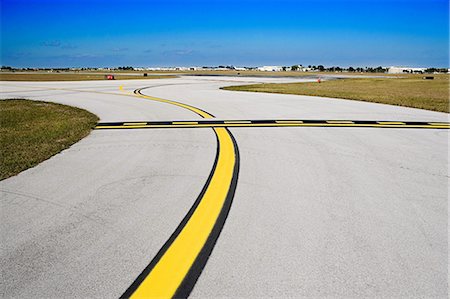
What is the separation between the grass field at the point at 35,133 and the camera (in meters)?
4.10

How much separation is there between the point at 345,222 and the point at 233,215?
2.93ft

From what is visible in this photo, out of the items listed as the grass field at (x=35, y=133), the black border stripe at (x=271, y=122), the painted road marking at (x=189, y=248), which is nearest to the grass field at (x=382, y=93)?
the black border stripe at (x=271, y=122)

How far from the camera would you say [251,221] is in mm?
2414

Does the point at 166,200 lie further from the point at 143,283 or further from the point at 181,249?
the point at 143,283

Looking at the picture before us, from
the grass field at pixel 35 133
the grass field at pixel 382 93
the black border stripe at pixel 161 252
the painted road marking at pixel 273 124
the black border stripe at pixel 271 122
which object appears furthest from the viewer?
the grass field at pixel 382 93

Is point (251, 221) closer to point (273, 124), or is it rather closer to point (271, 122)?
A: point (273, 124)

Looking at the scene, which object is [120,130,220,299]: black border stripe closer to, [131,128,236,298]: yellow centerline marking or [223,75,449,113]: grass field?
[131,128,236,298]: yellow centerline marking

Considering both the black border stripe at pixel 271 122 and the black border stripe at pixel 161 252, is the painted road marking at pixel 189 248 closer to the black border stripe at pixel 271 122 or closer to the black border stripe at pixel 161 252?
the black border stripe at pixel 161 252

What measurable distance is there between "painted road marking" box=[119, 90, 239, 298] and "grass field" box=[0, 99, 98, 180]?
2.45 meters

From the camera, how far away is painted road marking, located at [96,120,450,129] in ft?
21.7

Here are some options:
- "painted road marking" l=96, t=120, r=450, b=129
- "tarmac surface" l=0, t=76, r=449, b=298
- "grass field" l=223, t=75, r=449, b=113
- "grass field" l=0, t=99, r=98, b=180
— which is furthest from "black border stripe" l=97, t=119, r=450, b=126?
"grass field" l=223, t=75, r=449, b=113

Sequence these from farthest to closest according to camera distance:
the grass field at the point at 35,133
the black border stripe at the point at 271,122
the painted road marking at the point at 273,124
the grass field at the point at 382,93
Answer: the grass field at the point at 382,93 → the black border stripe at the point at 271,122 → the painted road marking at the point at 273,124 → the grass field at the point at 35,133

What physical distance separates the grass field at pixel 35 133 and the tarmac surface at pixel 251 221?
287 millimetres

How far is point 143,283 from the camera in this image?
5.68ft
